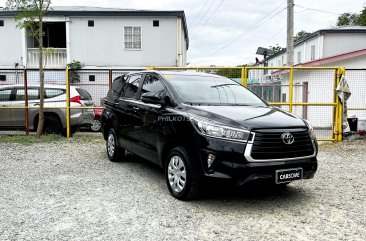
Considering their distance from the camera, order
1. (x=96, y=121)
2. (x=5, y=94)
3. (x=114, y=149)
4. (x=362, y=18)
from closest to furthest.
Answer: (x=114, y=149), (x=5, y=94), (x=96, y=121), (x=362, y=18)

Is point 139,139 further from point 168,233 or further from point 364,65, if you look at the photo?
point 364,65

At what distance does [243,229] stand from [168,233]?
2.70 ft

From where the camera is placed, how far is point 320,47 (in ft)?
72.4

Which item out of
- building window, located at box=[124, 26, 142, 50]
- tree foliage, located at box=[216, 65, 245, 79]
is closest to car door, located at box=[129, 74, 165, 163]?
tree foliage, located at box=[216, 65, 245, 79]

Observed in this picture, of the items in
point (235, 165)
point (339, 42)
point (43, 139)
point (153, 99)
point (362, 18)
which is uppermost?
point (362, 18)

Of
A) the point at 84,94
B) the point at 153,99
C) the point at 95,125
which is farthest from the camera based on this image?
the point at 95,125

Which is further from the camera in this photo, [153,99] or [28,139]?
[28,139]

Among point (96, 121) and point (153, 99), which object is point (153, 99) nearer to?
point (153, 99)

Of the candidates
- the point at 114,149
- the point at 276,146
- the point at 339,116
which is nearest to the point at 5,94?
the point at 114,149

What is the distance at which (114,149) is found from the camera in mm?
7016

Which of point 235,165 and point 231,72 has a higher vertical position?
point 231,72

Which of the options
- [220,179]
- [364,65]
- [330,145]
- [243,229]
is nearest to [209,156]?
[220,179]

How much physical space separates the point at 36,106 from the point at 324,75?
9833 millimetres

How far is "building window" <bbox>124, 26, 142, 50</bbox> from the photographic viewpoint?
19.5 metres
